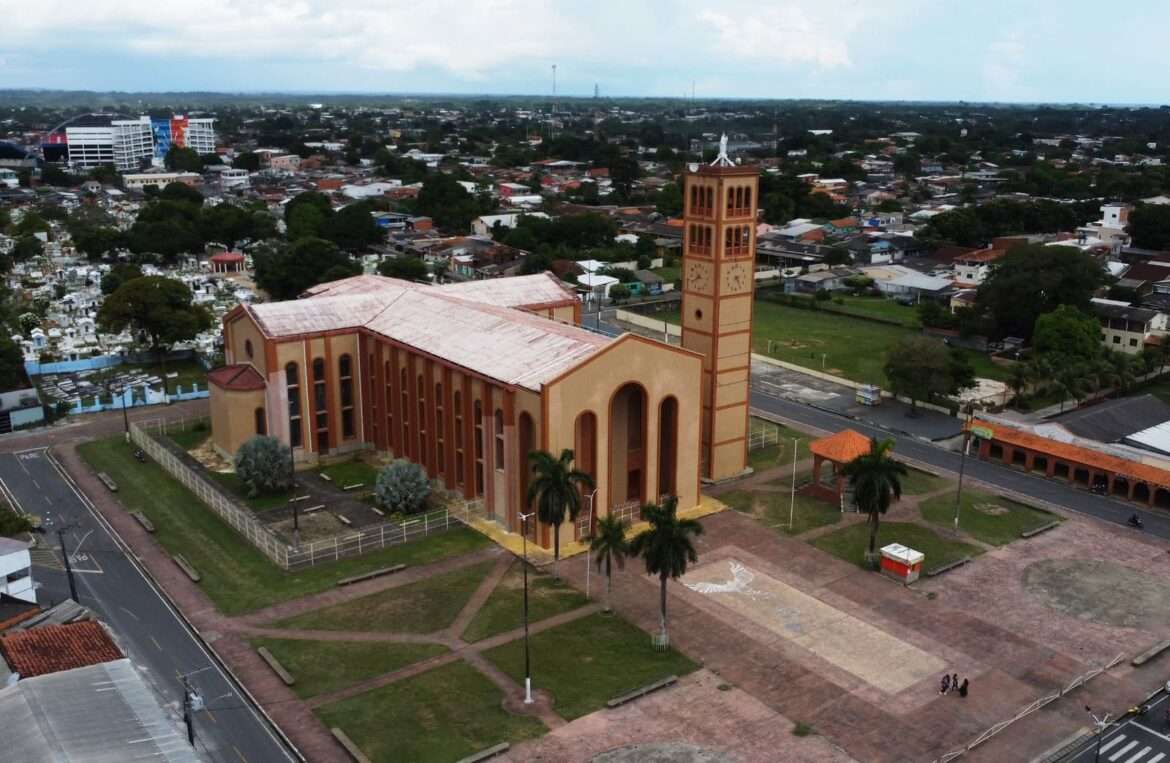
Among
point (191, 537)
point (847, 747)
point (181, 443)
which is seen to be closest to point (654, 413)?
point (847, 747)

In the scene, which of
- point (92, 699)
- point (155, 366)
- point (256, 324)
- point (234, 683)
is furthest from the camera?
point (155, 366)

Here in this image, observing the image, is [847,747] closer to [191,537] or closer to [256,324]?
[191,537]

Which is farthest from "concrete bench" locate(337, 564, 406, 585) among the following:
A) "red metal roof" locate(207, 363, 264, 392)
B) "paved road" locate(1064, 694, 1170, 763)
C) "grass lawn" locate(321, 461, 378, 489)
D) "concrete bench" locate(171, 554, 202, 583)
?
"paved road" locate(1064, 694, 1170, 763)

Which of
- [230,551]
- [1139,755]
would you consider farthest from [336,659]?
[1139,755]

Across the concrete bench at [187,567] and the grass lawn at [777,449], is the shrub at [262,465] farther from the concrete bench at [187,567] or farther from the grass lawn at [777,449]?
the grass lawn at [777,449]

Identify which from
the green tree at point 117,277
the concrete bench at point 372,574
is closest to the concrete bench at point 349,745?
the concrete bench at point 372,574

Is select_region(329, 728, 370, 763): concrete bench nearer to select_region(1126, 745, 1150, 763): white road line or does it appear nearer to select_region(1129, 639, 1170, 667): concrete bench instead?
select_region(1126, 745, 1150, 763): white road line

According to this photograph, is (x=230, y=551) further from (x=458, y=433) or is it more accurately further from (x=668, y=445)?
(x=668, y=445)
